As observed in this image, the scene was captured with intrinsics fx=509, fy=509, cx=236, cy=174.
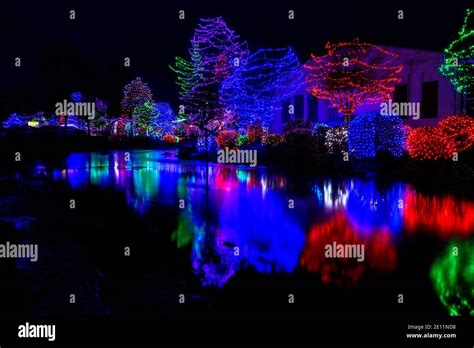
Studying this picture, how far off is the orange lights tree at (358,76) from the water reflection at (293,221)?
10.7 metres

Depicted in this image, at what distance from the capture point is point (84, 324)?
4.59m

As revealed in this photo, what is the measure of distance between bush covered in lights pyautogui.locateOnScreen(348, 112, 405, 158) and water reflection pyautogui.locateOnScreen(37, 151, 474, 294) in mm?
3197

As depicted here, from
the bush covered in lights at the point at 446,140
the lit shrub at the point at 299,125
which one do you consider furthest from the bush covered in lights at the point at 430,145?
the lit shrub at the point at 299,125

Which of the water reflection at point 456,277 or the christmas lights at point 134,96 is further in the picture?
the christmas lights at point 134,96

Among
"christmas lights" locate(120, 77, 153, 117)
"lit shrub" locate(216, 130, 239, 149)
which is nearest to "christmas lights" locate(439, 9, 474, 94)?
"lit shrub" locate(216, 130, 239, 149)

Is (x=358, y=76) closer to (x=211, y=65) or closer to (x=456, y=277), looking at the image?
(x=211, y=65)

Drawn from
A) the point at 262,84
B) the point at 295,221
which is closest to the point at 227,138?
the point at 262,84

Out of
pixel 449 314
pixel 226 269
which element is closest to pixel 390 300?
pixel 449 314

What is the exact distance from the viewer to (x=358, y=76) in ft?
87.6

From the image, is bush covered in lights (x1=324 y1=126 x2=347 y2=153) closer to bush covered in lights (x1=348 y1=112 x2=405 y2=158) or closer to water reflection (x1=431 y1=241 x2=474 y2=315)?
bush covered in lights (x1=348 y1=112 x2=405 y2=158)

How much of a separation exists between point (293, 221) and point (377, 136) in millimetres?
11484

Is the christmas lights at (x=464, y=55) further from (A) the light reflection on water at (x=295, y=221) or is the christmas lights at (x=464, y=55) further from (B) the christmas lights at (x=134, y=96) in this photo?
(B) the christmas lights at (x=134, y=96)

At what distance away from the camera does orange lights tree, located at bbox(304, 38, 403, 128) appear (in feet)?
87.0

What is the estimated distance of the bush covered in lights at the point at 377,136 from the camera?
19906mm
